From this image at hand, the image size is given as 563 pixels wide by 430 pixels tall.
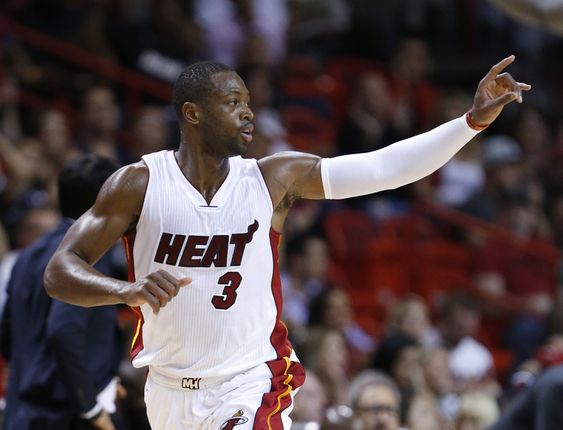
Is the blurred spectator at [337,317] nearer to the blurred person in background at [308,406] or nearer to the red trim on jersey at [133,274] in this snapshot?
the blurred person in background at [308,406]

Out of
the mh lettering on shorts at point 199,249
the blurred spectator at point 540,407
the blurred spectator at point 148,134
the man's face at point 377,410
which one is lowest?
the blurred spectator at point 540,407

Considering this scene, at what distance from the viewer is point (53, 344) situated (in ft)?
18.1

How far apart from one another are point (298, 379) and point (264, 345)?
236 millimetres

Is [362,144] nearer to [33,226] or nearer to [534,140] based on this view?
[534,140]

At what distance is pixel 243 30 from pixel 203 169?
805cm

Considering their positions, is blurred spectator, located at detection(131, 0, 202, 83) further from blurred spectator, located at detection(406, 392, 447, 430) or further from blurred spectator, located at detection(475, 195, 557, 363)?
blurred spectator, located at detection(406, 392, 447, 430)

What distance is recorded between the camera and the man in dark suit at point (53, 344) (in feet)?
18.3

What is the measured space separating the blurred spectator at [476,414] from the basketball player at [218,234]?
3.33 metres

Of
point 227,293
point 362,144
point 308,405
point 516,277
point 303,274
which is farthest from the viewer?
point 362,144

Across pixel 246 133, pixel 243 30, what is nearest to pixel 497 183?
pixel 243 30

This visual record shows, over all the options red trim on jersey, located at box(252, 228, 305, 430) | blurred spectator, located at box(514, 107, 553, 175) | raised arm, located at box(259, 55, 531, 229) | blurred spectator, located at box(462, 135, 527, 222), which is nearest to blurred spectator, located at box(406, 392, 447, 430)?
red trim on jersey, located at box(252, 228, 305, 430)

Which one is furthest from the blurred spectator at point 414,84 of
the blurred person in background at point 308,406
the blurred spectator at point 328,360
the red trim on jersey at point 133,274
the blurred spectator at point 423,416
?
the red trim on jersey at point 133,274

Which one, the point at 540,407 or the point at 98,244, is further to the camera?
the point at 540,407

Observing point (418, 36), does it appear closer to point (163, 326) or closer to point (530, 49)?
point (530, 49)
